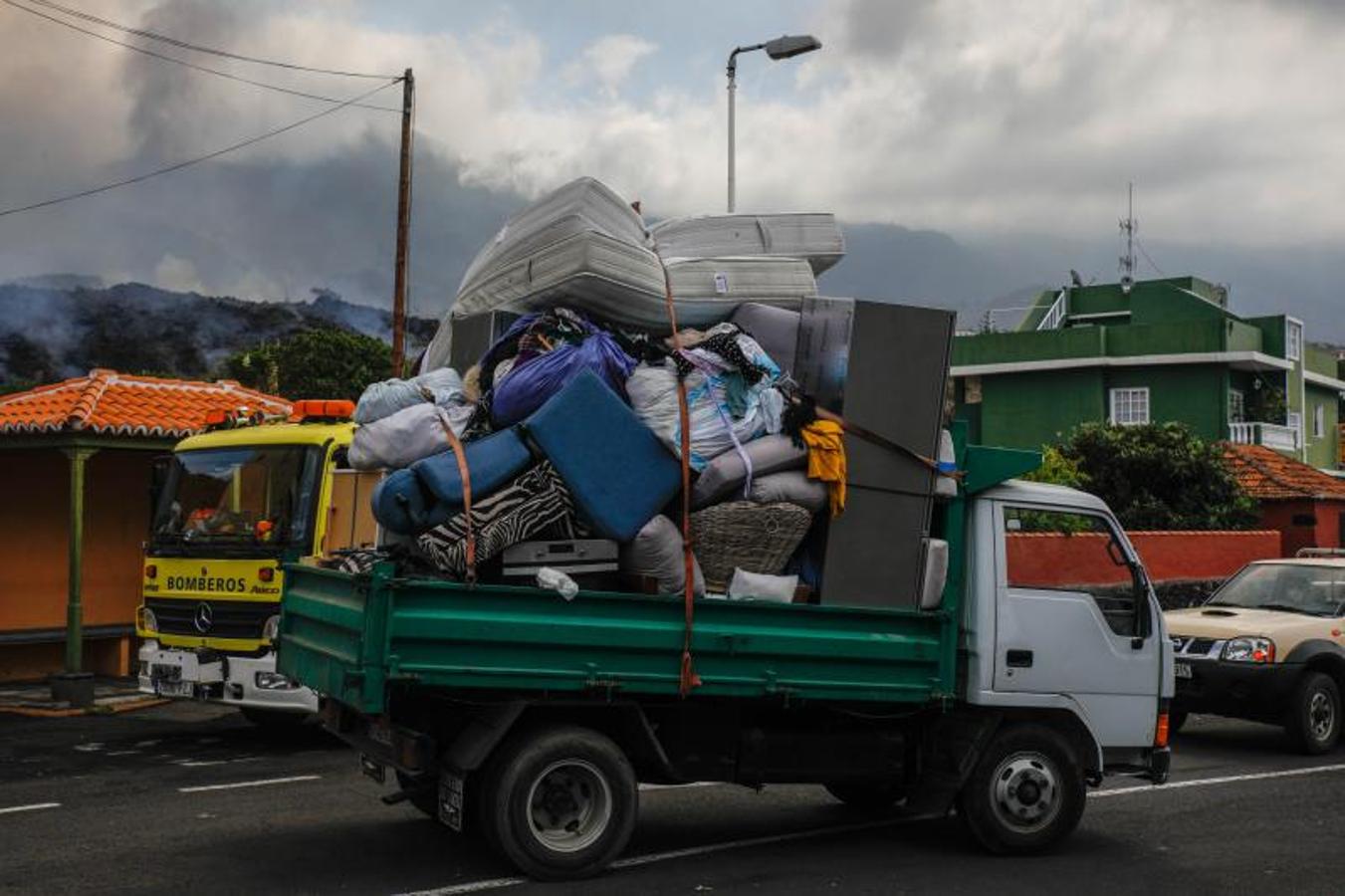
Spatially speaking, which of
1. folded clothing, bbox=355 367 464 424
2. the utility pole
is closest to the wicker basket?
folded clothing, bbox=355 367 464 424

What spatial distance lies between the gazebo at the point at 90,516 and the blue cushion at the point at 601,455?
9187mm

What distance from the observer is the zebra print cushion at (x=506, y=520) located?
6688 mm

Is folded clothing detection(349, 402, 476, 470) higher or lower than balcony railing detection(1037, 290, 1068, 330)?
lower

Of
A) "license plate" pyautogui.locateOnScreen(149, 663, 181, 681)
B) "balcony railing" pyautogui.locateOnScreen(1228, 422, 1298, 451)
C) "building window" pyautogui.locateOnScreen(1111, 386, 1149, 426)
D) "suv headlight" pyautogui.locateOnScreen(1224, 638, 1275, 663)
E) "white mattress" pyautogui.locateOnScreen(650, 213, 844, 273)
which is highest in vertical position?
"building window" pyautogui.locateOnScreen(1111, 386, 1149, 426)

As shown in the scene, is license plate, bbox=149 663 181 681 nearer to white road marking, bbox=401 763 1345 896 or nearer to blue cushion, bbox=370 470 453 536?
white road marking, bbox=401 763 1345 896

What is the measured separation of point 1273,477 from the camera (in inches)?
1210

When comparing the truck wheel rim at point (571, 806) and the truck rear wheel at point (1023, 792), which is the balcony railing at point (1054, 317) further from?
the truck wheel rim at point (571, 806)

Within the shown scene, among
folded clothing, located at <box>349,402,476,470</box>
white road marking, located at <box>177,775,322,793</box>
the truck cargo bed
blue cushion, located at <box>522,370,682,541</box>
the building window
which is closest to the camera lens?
the truck cargo bed

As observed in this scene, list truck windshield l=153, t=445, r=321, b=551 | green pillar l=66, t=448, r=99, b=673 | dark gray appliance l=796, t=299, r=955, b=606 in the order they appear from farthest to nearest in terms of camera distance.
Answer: green pillar l=66, t=448, r=99, b=673, truck windshield l=153, t=445, r=321, b=551, dark gray appliance l=796, t=299, r=955, b=606

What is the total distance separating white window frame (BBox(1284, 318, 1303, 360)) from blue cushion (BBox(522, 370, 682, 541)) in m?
37.0

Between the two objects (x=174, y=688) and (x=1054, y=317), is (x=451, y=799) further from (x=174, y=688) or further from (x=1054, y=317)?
(x=1054, y=317)

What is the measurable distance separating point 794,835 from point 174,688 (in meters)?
5.48

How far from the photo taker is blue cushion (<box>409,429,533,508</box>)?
264 inches

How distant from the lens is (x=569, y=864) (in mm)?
6770
